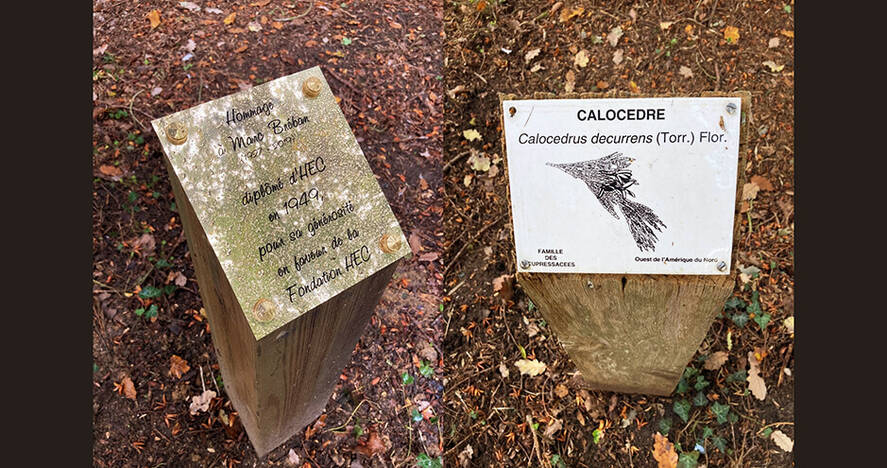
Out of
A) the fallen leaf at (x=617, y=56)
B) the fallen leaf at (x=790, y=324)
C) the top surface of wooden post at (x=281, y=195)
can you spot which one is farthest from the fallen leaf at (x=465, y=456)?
the fallen leaf at (x=617, y=56)

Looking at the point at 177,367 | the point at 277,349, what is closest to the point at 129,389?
the point at 177,367

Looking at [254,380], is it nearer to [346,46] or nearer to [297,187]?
[297,187]

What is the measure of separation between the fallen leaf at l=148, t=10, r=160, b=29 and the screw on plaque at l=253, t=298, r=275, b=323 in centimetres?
231

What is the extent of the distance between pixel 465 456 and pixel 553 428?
1.52 feet

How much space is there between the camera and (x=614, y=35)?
3.55 m

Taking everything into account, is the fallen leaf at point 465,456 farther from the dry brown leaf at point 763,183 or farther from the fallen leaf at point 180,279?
the dry brown leaf at point 763,183

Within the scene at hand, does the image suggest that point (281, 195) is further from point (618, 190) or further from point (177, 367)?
point (177, 367)

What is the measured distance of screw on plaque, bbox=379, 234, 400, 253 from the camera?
2012 mm

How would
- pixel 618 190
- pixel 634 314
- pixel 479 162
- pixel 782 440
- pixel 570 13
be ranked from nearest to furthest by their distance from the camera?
pixel 618 190, pixel 634 314, pixel 782 440, pixel 479 162, pixel 570 13

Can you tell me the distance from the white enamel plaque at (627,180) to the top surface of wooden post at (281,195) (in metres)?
0.54

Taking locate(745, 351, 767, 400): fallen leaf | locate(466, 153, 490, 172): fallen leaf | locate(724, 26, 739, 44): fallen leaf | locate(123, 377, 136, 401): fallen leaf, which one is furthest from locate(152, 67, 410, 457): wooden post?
locate(724, 26, 739, 44): fallen leaf

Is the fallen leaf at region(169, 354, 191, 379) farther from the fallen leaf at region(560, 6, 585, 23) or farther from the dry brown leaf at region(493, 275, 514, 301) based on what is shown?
the fallen leaf at region(560, 6, 585, 23)

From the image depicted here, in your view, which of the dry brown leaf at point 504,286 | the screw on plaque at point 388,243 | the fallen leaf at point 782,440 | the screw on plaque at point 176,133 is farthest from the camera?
the dry brown leaf at point 504,286

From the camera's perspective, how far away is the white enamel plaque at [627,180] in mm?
1855
